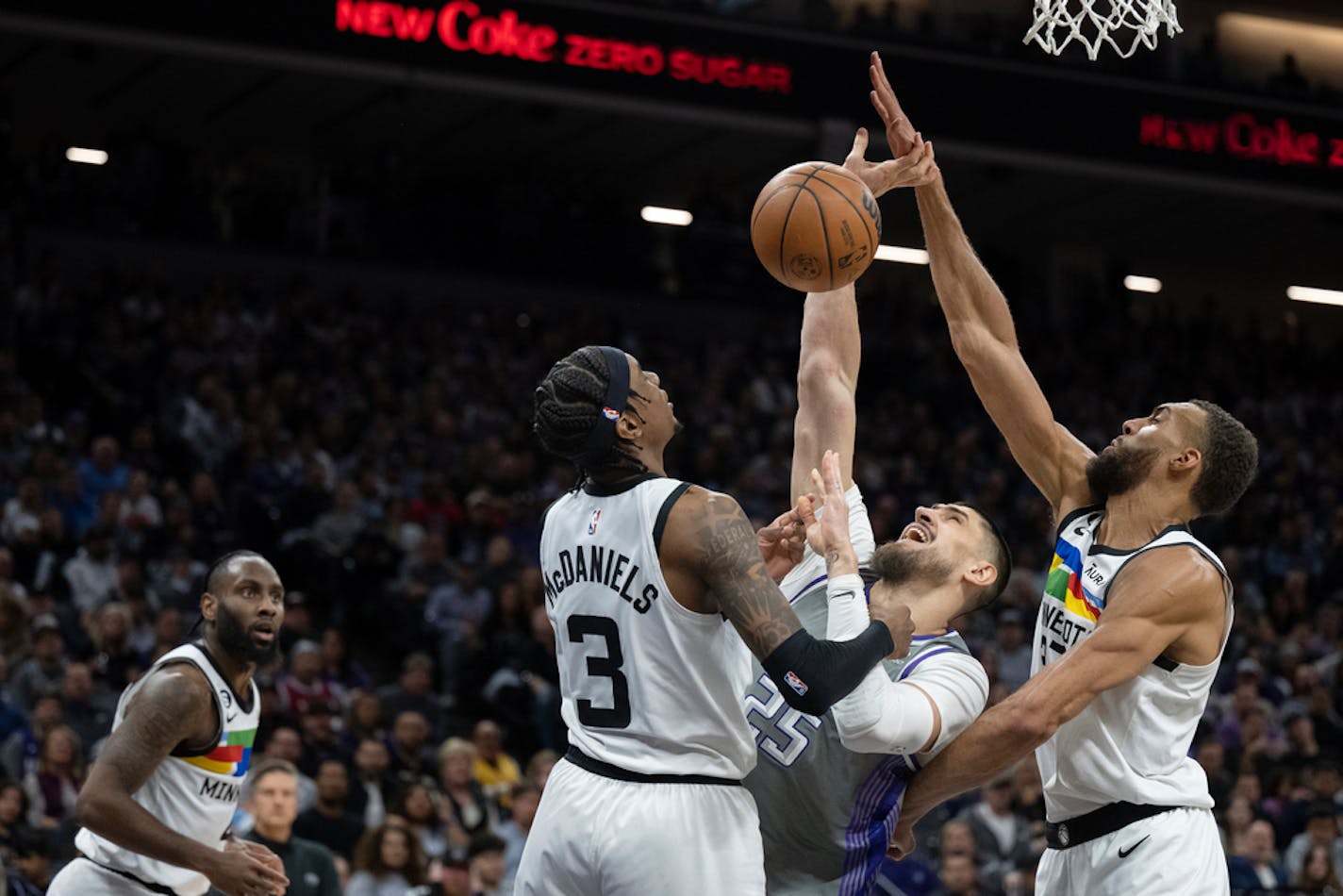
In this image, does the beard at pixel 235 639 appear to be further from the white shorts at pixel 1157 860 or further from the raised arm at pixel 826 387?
the white shorts at pixel 1157 860

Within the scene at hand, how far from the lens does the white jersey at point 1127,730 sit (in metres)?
4.55

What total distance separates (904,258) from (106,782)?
69.3ft

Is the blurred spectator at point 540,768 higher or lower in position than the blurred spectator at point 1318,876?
higher

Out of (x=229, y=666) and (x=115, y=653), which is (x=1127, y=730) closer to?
(x=229, y=666)

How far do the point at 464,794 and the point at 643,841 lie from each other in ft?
22.5

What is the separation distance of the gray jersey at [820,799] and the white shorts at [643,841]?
0.92 feet

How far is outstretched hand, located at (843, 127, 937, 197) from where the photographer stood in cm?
526

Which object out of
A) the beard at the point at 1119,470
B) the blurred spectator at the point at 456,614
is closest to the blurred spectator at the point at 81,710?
the blurred spectator at the point at 456,614

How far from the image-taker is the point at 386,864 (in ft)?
30.4

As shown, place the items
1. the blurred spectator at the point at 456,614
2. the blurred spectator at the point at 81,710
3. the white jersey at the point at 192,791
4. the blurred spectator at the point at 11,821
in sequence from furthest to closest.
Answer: the blurred spectator at the point at 456,614
the blurred spectator at the point at 81,710
the blurred spectator at the point at 11,821
the white jersey at the point at 192,791

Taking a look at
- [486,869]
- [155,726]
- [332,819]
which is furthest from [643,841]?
[332,819]

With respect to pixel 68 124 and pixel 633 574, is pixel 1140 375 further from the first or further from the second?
pixel 633 574

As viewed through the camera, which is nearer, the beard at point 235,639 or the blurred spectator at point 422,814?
the beard at point 235,639

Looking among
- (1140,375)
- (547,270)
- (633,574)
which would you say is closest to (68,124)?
(547,270)
